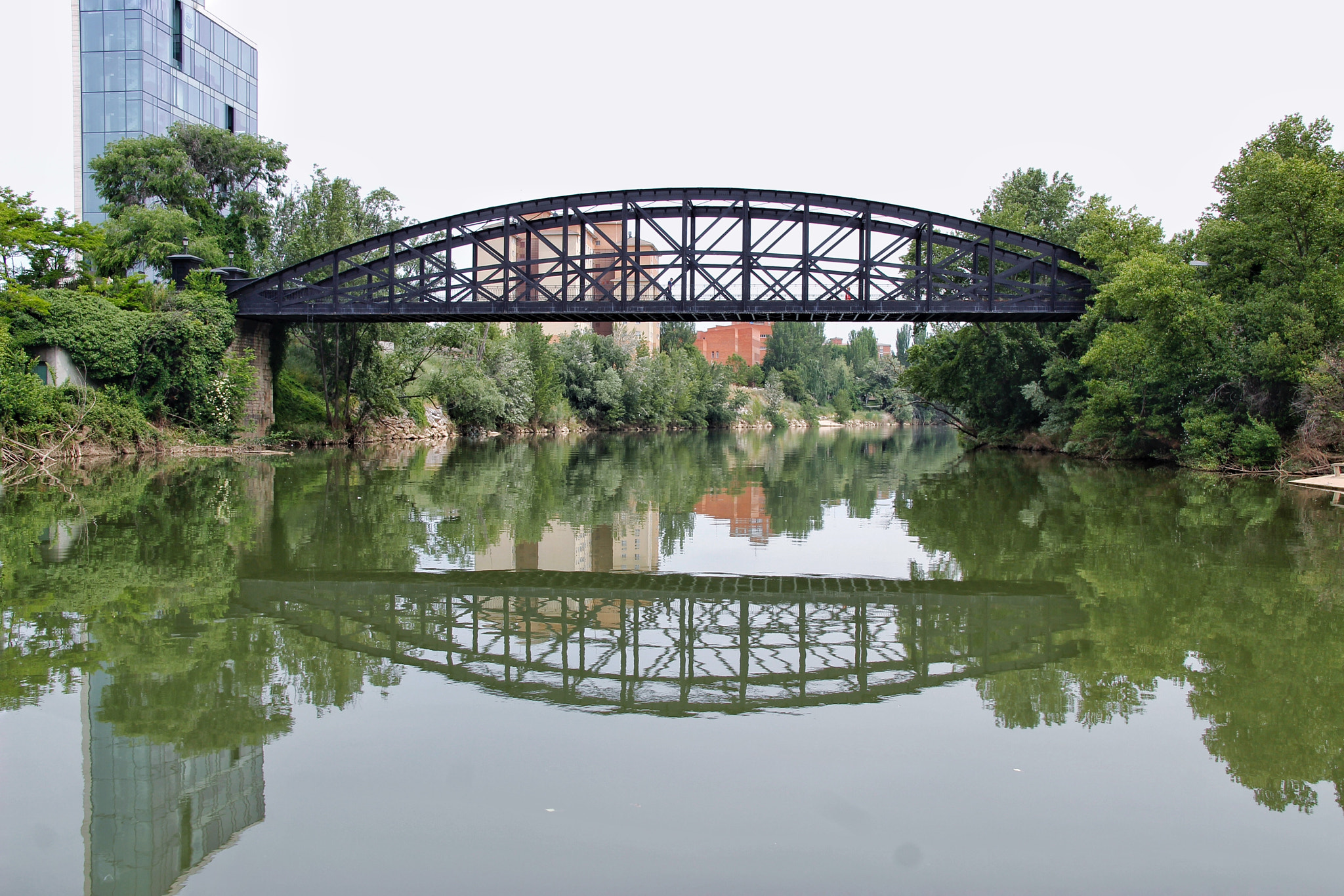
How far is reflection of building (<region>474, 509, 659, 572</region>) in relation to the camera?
10.9 metres

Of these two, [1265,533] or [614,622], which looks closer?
[614,622]

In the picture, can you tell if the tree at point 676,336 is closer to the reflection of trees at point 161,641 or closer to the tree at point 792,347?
the tree at point 792,347

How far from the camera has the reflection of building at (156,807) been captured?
155 inches

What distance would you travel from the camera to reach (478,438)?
2112 inches

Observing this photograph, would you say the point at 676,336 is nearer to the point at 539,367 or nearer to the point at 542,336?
the point at 542,336

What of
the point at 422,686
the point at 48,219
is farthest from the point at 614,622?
the point at 48,219

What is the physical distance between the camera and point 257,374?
123ft

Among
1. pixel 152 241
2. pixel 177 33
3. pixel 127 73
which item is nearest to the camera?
pixel 152 241

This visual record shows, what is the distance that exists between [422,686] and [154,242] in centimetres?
4029

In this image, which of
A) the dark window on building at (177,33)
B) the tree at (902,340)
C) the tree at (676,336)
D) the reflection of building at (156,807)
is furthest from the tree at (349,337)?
the tree at (902,340)

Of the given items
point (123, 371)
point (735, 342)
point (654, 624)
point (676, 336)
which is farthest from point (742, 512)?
point (735, 342)

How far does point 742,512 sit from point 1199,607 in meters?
9.26

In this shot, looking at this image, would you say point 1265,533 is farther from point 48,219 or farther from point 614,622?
point 48,219

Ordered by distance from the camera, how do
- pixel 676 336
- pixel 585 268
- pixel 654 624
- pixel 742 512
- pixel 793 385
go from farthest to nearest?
pixel 793 385
pixel 676 336
pixel 585 268
pixel 742 512
pixel 654 624
